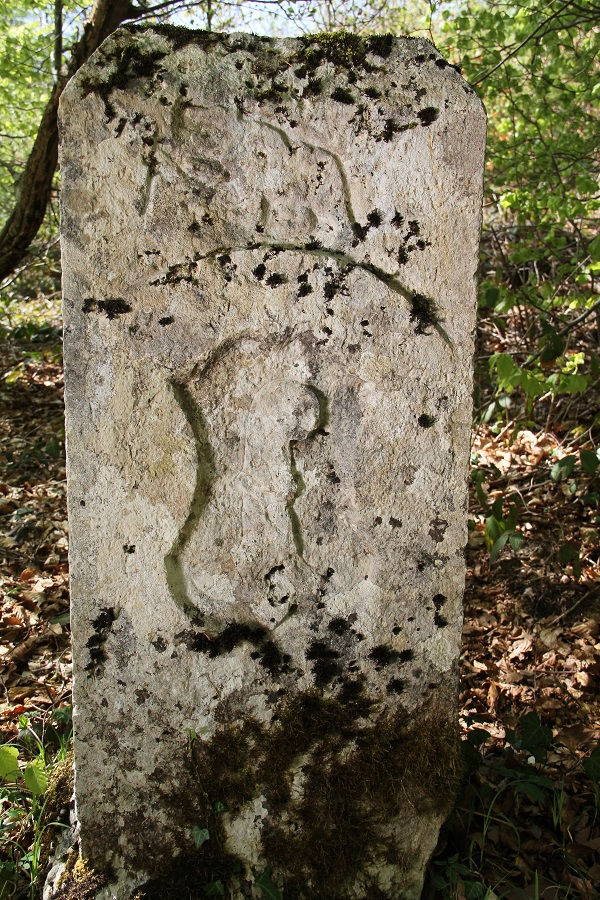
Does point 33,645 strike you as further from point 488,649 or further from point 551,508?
point 551,508

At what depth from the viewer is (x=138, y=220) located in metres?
1.53

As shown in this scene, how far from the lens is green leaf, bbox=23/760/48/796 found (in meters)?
1.90

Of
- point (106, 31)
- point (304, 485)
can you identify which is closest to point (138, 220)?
point (304, 485)

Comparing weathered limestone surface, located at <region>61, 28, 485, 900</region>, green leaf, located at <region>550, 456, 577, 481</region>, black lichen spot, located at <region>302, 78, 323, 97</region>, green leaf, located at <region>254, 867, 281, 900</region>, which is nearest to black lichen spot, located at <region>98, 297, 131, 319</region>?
weathered limestone surface, located at <region>61, 28, 485, 900</region>

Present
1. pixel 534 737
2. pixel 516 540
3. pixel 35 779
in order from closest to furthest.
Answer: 1. pixel 35 779
2. pixel 534 737
3. pixel 516 540

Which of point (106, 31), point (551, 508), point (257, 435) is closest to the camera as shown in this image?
point (257, 435)

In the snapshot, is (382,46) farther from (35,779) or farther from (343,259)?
(35,779)

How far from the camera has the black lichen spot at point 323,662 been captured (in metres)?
1.74

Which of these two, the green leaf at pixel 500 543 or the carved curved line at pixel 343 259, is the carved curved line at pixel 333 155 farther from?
the green leaf at pixel 500 543

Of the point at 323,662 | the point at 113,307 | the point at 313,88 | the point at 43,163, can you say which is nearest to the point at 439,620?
the point at 323,662

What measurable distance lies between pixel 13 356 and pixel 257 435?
5.04m

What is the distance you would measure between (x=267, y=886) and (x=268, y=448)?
1.13m

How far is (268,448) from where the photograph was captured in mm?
1636

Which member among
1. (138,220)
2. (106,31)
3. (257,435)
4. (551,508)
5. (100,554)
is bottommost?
(551,508)
